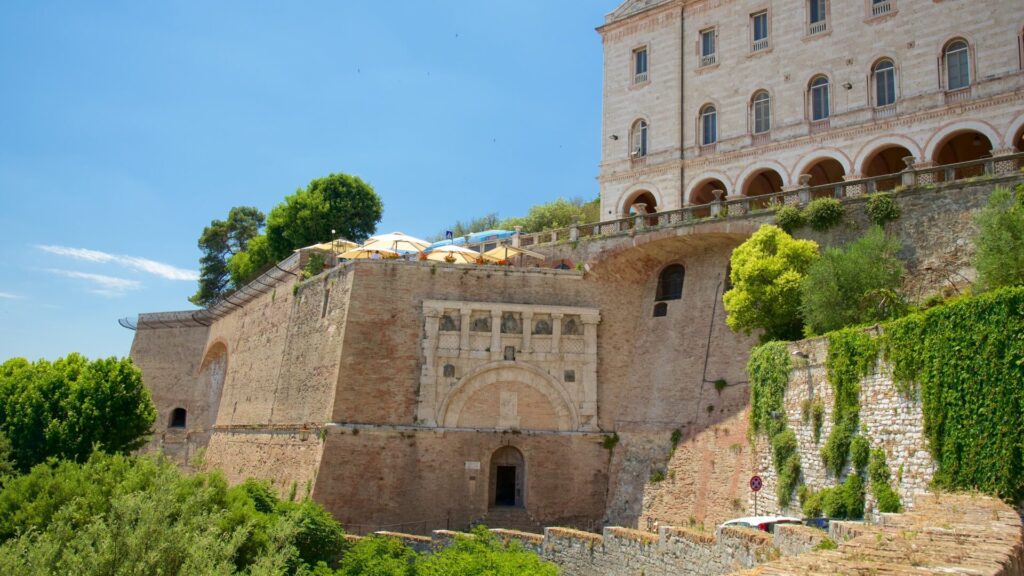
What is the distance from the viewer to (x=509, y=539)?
70.4ft

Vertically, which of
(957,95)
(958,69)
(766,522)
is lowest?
(766,522)

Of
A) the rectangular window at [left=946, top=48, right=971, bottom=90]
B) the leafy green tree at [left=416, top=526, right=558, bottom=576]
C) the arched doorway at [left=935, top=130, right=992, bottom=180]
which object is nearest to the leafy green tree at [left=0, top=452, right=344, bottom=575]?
the leafy green tree at [left=416, top=526, right=558, bottom=576]

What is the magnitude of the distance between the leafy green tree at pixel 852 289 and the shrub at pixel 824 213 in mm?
3147

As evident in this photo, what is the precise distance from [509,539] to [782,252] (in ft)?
35.5

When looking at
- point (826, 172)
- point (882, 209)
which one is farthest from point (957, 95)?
point (882, 209)

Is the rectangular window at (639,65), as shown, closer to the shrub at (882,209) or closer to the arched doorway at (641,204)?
the arched doorway at (641,204)

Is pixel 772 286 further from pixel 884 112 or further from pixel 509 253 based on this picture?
pixel 509 253

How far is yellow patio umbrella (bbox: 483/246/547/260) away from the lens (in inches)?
1246

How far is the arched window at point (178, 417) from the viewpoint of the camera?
159 ft

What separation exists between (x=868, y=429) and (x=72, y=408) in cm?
2512

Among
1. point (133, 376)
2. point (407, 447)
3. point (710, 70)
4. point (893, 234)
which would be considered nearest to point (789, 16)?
point (710, 70)

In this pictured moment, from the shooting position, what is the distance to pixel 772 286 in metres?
23.5

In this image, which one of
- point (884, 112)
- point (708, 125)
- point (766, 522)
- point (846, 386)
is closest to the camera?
point (766, 522)

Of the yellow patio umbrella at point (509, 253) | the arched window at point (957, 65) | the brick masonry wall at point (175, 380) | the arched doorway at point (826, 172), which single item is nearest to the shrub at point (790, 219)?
the arched doorway at point (826, 172)
